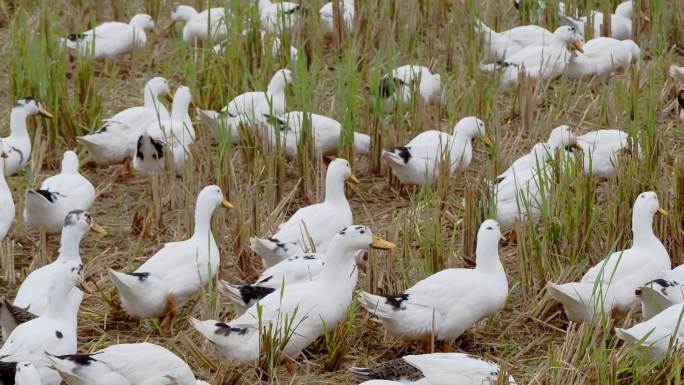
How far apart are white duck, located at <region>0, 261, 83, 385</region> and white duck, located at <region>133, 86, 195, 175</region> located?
6.31 feet

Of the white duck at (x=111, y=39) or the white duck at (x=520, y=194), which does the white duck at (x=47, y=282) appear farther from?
the white duck at (x=111, y=39)

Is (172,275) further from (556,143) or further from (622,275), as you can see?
(556,143)

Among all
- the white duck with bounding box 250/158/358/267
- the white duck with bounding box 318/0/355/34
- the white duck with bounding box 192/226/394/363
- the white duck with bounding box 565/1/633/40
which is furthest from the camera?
the white duck with bounding box 565/1/633/40

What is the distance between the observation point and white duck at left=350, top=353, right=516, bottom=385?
4.70m

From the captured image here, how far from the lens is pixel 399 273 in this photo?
601 cm

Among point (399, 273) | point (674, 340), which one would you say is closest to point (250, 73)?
point (399, 273)

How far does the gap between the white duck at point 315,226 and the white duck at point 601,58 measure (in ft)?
9.02

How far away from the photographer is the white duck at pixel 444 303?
5195mm

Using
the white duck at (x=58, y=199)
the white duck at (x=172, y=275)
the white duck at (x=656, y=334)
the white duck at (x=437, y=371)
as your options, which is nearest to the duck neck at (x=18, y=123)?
the white duck at (x=58, y=199)

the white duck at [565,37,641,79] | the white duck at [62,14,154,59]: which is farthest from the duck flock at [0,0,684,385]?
the white duck at [62,14,154,59]

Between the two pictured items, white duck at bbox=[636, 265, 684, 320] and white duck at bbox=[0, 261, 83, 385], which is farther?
white duck at bbox=[636, 265, 684, 320]

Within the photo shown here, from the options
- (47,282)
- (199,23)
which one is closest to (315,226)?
(47,282)

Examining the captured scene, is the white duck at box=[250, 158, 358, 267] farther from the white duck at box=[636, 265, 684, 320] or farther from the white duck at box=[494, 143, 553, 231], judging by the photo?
the white duck at box=[636, 265, 684, 320]

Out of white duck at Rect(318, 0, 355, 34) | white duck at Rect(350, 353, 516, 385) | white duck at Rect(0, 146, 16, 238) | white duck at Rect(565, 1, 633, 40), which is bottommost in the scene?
white duck at Rect(350, 353, 516, 385)
